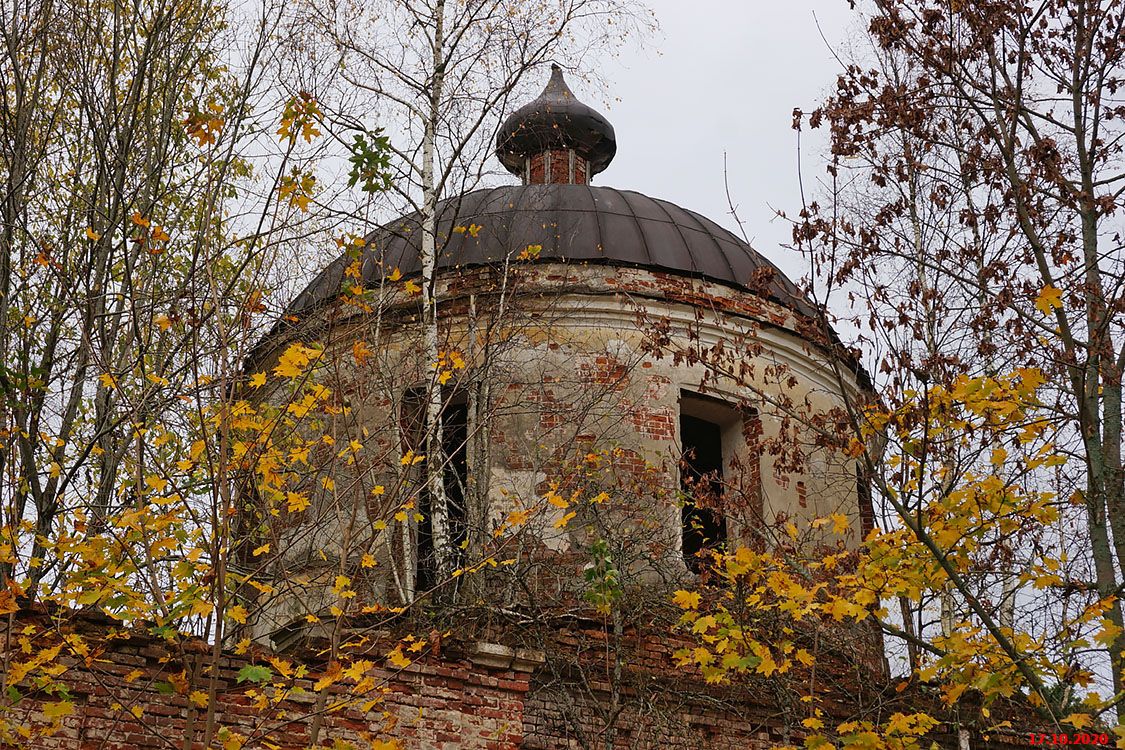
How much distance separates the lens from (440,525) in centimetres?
1046

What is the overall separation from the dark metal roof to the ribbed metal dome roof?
1926 millimetres

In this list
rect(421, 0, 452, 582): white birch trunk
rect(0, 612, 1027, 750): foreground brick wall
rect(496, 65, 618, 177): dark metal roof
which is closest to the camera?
rect(0, 612, 1027, 750): foreground brick wall

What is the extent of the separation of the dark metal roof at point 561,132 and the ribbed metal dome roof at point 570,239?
Result: 1.93 m

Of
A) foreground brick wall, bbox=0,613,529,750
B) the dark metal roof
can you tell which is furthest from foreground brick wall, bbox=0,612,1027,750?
the dark metal roof

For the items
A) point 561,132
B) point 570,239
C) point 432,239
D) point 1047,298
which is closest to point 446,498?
point 432,239

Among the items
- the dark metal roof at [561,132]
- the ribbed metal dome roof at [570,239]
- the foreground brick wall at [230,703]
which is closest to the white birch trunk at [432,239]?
the ribbed metal dome roof at [570,239]

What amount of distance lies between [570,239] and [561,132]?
11.1ft

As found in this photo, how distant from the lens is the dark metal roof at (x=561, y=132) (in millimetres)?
15902

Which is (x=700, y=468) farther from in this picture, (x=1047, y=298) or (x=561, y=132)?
(x=1047, y=298)

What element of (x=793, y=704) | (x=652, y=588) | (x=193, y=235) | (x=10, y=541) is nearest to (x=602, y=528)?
(x=652, y=588)

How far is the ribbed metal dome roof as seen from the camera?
499 inches

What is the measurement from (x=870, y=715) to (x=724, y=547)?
1978 millimetres

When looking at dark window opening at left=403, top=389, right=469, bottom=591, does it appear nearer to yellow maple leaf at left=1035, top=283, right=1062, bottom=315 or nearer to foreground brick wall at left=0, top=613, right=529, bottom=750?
foreground brick wall at left=0, top=613, right=529, bottom=750

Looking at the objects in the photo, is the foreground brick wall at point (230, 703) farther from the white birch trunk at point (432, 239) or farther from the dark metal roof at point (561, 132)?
the dark metal roof at point (561, 132)
